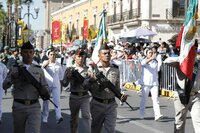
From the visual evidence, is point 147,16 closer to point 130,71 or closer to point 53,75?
point 130,71

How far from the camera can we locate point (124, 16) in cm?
4922

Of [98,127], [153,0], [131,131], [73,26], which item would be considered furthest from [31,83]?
[73,26]

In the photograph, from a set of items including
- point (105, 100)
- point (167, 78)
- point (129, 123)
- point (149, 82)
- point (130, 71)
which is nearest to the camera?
point (105, 100)

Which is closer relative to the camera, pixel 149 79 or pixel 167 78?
pixel 149 79

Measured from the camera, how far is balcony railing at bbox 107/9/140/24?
1799 inches

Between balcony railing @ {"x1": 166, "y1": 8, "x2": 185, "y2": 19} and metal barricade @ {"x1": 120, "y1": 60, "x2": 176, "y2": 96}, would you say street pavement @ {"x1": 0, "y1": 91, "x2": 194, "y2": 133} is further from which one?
balcony railing @ {"x1": 166, "y1": 8, "x2": 185, "y2": 19}

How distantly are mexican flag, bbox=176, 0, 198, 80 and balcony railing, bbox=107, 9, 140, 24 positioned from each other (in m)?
35.6

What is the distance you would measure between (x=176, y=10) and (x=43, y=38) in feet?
216

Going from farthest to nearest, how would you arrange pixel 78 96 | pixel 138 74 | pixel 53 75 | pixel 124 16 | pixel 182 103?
1. pixel 124 16
2. pixel 138 74
3. pixel 53 75
4. pixel 78 96
5. pixel 182 103

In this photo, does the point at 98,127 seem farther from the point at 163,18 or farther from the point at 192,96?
the point at 163,18

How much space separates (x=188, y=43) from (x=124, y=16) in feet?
133

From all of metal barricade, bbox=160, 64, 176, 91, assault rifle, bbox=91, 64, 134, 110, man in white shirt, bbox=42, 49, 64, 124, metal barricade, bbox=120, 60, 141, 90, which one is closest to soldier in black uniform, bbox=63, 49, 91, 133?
assault rifle, bbox=91, 64, 134, 110

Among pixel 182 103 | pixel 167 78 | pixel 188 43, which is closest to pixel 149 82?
pixel 188 43

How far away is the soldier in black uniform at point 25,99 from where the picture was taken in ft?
25.3
